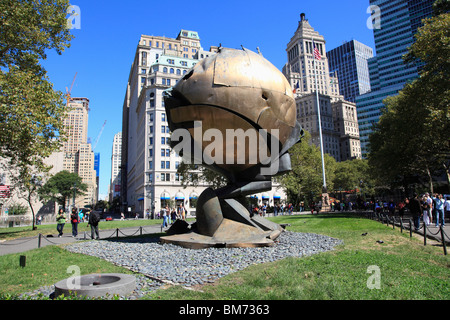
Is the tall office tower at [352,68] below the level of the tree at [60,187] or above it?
above

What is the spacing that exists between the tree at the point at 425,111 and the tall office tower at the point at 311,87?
83.7 meters

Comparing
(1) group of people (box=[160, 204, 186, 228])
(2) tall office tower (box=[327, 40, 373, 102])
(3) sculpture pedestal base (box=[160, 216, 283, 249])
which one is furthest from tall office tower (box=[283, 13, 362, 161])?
(3) sculpture pedestal base (box=[160, 216, 283, 249])

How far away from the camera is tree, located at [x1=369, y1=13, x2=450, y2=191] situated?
1889 centimetres

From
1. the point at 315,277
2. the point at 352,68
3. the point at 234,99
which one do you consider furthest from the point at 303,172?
the point at 352,68

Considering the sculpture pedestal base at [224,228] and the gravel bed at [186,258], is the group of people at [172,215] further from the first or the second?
the sculpture pedestal base at [224,228]

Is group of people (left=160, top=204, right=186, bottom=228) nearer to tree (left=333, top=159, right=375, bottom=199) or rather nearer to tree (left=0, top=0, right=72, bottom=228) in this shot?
tree (left=0, top=0, right=72, bottom=228)

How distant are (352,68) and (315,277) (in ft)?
683

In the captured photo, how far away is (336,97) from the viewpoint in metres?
150

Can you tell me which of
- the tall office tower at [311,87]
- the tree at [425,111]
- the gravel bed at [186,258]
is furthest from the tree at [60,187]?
the tall office tower at [311,87]

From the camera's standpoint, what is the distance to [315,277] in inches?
230

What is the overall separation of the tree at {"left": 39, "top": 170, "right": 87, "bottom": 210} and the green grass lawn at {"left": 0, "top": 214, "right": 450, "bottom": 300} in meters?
65.8

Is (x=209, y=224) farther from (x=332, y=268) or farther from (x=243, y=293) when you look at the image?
(x=243, y=293)

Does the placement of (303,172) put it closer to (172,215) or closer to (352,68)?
(172,215)

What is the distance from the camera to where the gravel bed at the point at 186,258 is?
625 cm
